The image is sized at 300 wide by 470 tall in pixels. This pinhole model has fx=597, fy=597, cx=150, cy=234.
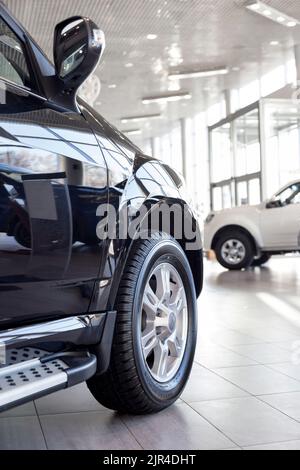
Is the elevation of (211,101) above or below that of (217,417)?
above

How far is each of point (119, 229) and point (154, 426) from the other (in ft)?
2.54

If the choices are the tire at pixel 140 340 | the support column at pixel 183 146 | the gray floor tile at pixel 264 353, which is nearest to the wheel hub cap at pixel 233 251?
the gray floor tile at pixel 264 353

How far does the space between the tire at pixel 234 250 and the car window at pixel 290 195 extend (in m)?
0.90

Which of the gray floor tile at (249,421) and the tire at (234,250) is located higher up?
the tire at (234,250)

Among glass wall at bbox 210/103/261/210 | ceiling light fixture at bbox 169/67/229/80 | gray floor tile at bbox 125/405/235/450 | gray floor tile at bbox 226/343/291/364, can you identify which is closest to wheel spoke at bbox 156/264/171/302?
gray floor tile at bbox 125/405/235/450

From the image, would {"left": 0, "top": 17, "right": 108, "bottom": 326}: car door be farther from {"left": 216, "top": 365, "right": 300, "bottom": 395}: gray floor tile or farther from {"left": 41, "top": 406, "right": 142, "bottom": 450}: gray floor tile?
{"left": 216, "top": 365, "right": 300, "bottom": 395}: gray floor tile

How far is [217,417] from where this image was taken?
2.41m

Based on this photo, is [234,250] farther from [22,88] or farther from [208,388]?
[22,88]

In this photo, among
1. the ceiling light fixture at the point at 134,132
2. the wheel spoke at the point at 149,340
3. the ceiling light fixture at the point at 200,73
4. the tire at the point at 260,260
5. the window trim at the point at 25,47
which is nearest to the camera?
the window trim at the point at 25,47

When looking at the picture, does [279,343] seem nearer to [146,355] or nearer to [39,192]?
[146,355]

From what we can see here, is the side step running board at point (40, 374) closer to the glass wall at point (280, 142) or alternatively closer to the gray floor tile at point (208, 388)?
the gray floor tile at point (208, 388)

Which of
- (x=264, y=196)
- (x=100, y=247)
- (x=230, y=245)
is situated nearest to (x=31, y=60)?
(x=100, y=247)

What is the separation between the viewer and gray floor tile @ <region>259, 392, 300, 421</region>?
2.46 metres

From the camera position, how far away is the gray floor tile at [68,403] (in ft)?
8.23
